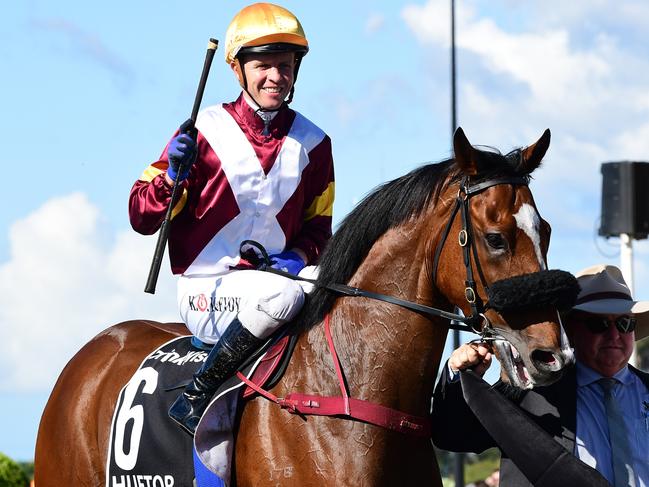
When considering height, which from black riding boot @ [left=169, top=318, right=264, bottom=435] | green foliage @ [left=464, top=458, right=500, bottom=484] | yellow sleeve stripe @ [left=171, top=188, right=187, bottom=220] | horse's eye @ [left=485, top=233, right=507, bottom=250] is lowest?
green foliage @ [left=464, top=458, right=500, bottom=484]

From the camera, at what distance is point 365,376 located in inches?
191

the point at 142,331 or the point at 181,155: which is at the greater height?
the point at 181,155

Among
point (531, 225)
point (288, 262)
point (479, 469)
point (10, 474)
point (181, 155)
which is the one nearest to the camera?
point (531, 225)

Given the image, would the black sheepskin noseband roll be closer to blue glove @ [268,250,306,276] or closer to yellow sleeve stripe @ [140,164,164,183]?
blue glove @ [268,250,306,276]

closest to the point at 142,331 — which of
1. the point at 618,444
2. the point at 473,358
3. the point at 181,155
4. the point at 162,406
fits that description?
the point at 162,406

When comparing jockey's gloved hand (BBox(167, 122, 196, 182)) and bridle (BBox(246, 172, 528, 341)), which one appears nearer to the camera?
bridle (BBox(246, 172, 528, 341))

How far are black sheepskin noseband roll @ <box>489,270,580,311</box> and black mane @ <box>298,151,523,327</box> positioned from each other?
587mm

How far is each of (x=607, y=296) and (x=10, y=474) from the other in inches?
355

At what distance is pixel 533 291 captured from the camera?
171 inches

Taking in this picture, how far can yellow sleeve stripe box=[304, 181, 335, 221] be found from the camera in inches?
229

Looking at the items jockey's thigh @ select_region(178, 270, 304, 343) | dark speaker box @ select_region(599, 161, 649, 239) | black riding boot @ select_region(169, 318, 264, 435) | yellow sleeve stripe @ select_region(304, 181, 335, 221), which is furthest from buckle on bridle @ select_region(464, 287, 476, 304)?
dark speaker box @ select_region(599, 161, 649, 239)

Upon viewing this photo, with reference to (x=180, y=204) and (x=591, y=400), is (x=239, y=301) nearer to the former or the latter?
(x=180, y=204)

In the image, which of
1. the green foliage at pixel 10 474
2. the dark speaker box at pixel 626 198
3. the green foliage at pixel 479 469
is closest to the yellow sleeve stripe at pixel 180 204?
the dark speaker box at pixel 626 198

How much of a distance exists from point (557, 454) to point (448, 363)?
2.15 feet
